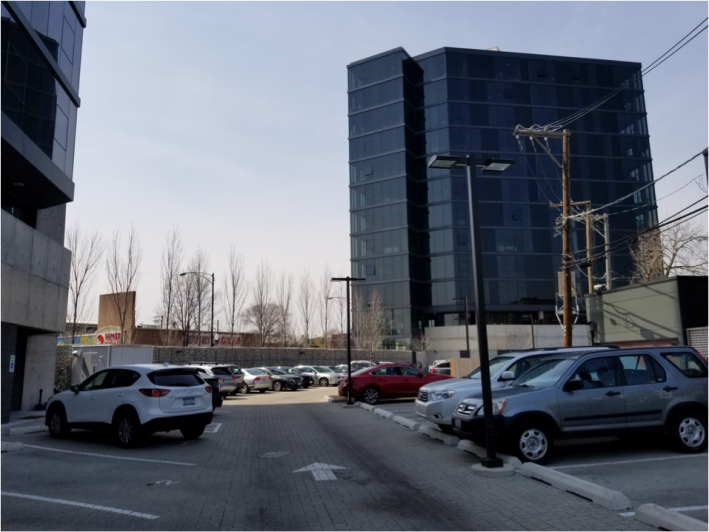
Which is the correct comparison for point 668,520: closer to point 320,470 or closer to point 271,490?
point 271,490

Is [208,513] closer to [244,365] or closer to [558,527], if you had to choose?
[558,527]

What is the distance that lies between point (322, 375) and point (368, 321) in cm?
2418

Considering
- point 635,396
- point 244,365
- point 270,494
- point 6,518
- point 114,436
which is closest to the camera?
point 6,518

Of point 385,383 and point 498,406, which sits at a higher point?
point 498,406

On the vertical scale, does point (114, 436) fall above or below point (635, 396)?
below

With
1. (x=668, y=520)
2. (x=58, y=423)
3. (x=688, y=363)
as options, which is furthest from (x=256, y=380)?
(x=668, y=520)

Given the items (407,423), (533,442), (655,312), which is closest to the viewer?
(533,442)

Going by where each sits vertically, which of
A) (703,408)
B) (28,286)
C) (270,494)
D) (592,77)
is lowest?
(270,494)

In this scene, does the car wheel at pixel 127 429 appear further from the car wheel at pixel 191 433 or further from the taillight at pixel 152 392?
the car wheel at pixel 191 433

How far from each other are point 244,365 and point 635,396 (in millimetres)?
39150

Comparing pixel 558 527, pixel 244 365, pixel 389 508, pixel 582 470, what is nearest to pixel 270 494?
pixel 389 508

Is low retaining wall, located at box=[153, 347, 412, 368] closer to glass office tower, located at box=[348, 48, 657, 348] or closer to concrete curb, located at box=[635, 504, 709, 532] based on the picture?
glass office tower, located at box=[348, 48, 657, 348]

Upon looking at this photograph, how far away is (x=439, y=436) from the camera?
12664mm

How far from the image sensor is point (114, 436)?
1236 cm
